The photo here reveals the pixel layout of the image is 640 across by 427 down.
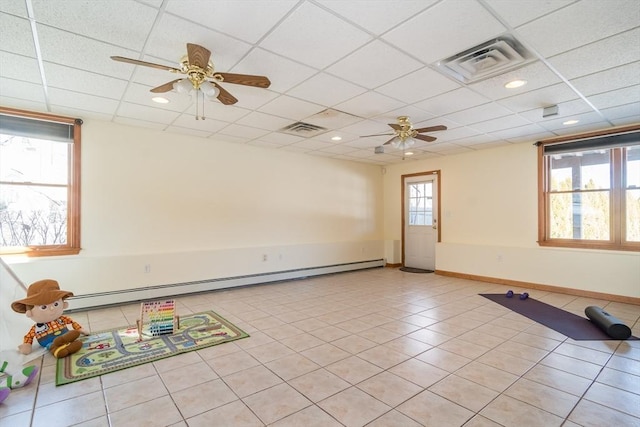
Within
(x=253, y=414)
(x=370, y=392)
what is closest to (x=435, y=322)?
(x=370, y=392)

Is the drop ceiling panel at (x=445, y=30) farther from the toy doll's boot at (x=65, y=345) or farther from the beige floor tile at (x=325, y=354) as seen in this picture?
the toy doll's boot at (x=65, y=345)

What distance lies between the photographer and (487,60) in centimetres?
282

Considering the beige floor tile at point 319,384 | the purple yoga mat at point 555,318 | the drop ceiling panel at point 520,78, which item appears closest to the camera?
the beige floor tile at point 319,384

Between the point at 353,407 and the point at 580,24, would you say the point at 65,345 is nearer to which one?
the point at 353,407

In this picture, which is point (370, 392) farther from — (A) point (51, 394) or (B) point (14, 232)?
(B) point (14, 232)

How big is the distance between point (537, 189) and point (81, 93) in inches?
278

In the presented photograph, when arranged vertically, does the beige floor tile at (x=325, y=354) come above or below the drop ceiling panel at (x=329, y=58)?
below

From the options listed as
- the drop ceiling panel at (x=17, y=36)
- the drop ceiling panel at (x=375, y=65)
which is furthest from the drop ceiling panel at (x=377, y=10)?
the drop ceiling panel at (x=17, y=36)

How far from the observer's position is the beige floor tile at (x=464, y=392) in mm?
2180

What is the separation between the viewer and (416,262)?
305 inches

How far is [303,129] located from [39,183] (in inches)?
146

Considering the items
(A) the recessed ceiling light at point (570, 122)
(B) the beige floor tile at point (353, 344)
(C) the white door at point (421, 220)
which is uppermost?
(A) the recessed ceiling light at point (570, 122)

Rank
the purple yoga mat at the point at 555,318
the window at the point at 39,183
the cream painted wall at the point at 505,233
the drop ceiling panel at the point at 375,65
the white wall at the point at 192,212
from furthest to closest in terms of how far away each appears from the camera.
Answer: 1. the cream painted wall at the point at 505,233
2. the white wall at the point at 192,212
3. the window at the point at 39,183
4. the purple yoga mat at the point at 555,318
5. the drop ceiling panel at the point at 375,65

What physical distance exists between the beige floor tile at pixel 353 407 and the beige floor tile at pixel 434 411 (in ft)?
0.53
